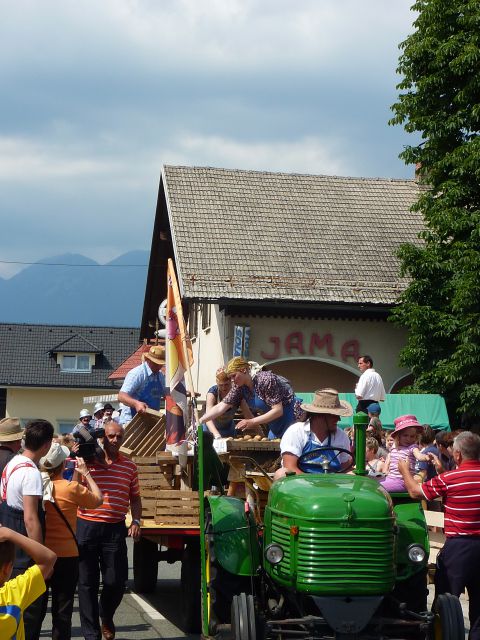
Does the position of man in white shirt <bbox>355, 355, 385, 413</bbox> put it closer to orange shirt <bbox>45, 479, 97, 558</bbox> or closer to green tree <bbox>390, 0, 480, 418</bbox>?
green tree <bbox>390, 0, 480, 418</bbox>

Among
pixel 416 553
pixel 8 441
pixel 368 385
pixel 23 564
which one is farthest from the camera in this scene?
pixel 368 385

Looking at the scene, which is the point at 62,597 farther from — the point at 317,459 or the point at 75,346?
the point at 75,346

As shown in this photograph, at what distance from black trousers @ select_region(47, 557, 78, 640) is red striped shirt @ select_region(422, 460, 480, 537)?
2640mm

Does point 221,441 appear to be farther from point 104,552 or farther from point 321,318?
point 321,318

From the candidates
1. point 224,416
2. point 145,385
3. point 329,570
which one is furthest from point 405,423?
point 145,385

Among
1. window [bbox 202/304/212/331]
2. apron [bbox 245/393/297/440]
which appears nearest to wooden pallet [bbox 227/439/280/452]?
apron [bbox 245/393/297/440]

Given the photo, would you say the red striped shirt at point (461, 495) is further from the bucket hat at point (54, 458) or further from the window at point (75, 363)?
the window at point (75, 363)

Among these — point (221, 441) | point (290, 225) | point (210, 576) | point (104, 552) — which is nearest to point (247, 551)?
point (210, 576)

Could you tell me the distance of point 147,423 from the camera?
13094mm

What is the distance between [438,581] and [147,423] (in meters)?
5.44

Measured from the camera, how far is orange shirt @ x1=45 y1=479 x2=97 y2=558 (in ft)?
28.1

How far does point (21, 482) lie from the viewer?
25.5ft

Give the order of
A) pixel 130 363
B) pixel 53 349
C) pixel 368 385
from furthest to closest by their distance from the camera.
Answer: pixel 53 349
pixel 130 363
pixel 368 385

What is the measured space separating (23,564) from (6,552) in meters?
2.84
